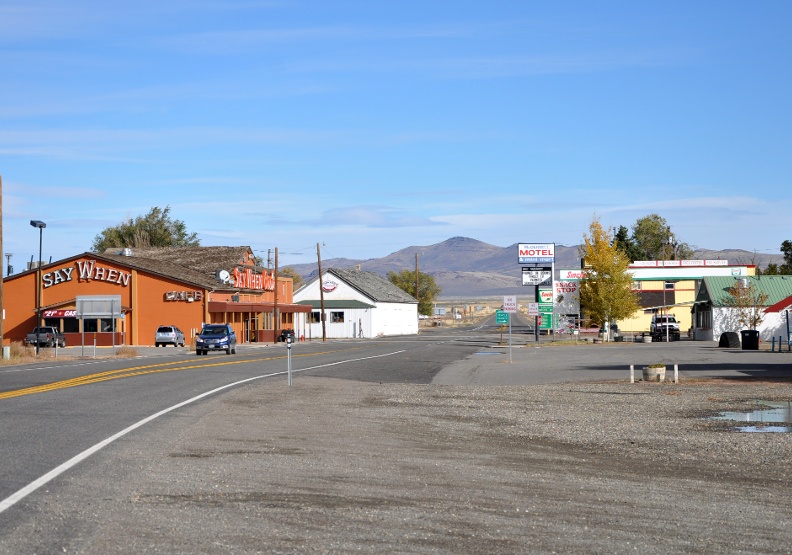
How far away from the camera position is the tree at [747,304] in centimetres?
7106

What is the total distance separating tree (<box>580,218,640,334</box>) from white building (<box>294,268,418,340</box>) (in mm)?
30246

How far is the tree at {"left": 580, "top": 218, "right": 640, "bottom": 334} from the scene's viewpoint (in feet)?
260

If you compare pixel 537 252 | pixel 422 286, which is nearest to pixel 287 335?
pixel 537 252

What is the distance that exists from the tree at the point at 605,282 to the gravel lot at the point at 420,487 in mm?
60705

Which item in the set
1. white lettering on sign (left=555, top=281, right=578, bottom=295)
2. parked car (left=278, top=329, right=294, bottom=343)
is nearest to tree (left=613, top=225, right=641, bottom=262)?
white lettering on sign (left=555, top=281, right=578, bottom=295)

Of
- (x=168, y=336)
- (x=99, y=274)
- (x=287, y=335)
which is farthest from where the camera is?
(x=99, y=274)

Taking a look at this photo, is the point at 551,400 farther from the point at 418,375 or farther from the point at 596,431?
the point at 418,375

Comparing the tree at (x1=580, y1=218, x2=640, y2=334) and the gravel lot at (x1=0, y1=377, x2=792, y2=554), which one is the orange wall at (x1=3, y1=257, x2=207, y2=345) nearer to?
the tree at (x1=580, y1=218, x2=640, y2=334)

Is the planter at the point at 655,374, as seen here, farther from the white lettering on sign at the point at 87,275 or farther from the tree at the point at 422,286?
the tree at the point at 422,286

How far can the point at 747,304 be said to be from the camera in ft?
235

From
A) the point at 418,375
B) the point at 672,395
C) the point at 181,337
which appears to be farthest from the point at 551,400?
the point at 181,337

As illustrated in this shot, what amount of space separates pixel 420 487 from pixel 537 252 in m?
76.0

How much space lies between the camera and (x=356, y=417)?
19016mm

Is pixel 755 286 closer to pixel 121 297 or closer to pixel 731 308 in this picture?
pixel 731 308
